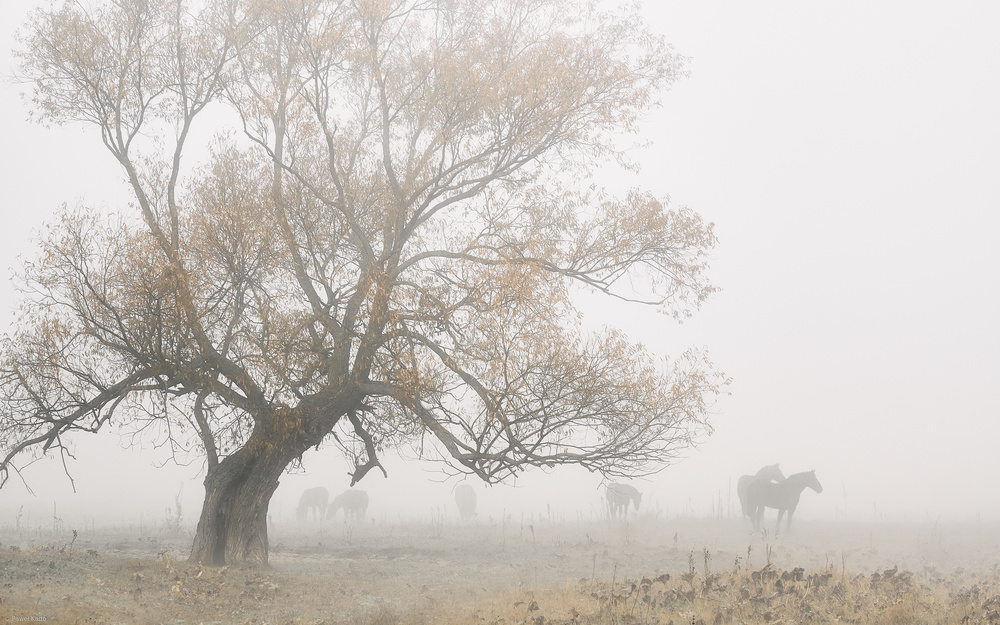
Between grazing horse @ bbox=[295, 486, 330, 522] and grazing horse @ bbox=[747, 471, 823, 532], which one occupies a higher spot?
grazing horse @ bbox=[747, 471, 823, 532]

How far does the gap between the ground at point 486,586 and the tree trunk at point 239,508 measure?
0.76 metres

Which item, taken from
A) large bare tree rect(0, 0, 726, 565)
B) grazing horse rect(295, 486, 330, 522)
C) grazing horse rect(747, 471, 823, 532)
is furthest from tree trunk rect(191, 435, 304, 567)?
grazing horse rect(295, 486, 330, 522)

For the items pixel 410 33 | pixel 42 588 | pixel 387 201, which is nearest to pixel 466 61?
pixel 387 201

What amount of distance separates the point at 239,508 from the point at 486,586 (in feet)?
20.2

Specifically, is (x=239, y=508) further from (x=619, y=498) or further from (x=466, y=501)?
(x=466, y=501)

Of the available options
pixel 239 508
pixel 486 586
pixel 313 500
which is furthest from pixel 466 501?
pixel 486 586

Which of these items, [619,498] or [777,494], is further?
[619,498]

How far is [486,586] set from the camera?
1395 centimetres

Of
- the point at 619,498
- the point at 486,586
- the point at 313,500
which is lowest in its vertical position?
the point at 313,500

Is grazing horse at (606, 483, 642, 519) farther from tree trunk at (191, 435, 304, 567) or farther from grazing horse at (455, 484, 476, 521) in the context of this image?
tree trunk at (191, 435, 304, 567)

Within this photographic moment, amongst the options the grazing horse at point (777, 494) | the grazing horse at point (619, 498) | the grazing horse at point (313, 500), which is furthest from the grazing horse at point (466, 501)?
the grazing horse at point (777, 494)

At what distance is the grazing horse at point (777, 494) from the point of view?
30047 millimetres

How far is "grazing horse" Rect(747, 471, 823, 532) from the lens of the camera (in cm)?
3005

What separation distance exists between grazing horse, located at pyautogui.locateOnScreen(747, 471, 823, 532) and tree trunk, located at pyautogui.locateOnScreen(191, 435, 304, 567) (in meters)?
22.3
